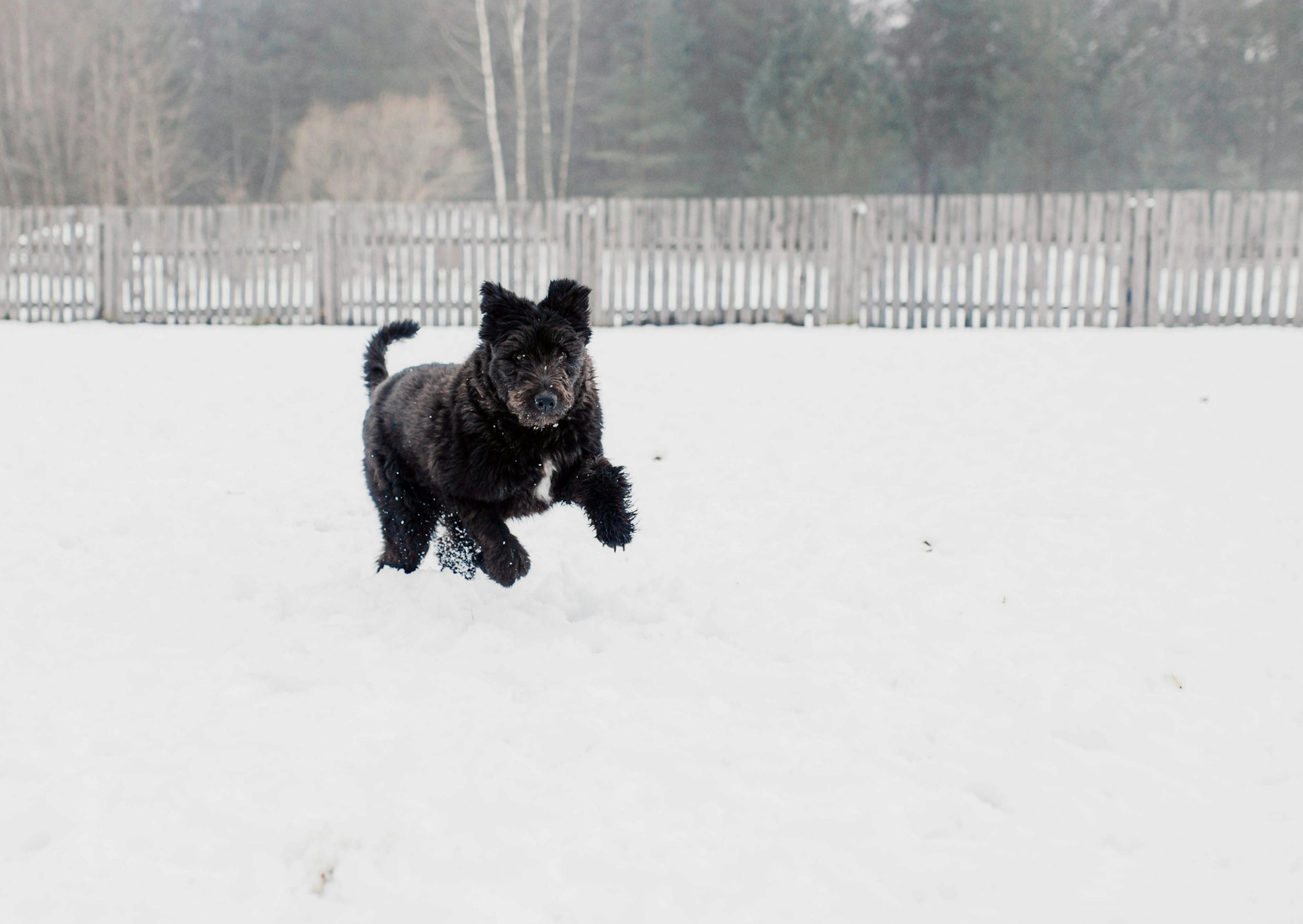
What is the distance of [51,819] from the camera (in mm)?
2193

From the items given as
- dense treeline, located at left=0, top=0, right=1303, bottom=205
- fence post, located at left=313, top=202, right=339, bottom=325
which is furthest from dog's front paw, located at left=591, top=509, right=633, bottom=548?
dense treeline, located at left=0, top=0, right=1303, bottom=205

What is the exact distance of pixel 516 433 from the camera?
3.62m

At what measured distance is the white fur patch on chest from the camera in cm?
368

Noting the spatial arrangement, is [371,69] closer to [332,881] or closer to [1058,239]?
[1058,239]

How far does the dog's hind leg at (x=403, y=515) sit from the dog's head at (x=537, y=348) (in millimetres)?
680

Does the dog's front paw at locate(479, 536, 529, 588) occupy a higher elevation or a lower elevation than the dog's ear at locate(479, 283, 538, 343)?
lower

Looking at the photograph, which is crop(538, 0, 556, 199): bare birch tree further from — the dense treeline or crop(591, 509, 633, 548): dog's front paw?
crop(591, 509, 633, 548): dog's front paw

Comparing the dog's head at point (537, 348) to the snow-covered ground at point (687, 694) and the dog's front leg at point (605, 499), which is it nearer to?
the dog's front leg at point (605, 499)

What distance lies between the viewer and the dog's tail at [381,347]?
4438mm

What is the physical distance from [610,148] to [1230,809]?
38645mm

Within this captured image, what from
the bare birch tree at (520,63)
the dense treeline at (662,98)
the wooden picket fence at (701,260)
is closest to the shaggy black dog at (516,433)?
the wooden picket fence at (701,260)

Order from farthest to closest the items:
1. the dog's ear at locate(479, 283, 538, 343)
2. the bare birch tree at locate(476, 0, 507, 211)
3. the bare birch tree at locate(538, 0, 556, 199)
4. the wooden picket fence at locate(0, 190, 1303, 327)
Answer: the bare birch tree at locate(538, 0, 556, 199), the bare birch tree at locate(476, 0, 507, 211), the wooden picket fence at locate(0, 190, 1303, 327), the dog's ear at locate(479, 283, 538, 343)

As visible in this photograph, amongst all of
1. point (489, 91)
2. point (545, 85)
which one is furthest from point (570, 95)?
point (489, 91)

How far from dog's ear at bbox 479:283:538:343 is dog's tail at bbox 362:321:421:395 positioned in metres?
0.74
